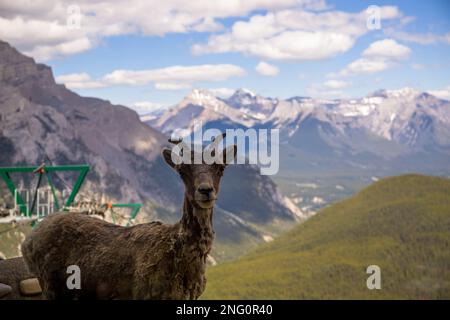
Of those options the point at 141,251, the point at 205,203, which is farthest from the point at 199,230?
the point at 141,251

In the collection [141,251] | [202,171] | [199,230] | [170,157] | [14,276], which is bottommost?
[14,276]

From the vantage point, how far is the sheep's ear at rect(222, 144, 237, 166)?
60.6ft

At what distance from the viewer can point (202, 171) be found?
58.3ft

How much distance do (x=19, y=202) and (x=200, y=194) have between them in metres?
37.7

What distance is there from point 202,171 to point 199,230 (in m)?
1.61

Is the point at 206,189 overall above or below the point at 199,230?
above

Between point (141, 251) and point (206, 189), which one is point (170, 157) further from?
point (141, 251)

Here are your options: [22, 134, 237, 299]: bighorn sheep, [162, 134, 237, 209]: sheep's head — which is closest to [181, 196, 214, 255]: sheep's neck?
[22, 134, 237, 299]: bighorn sheep

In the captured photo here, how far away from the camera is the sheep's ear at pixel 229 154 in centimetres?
1848

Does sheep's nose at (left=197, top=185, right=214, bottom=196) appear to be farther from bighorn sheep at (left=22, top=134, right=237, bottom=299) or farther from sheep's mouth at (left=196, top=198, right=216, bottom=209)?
sheep's mouth at (left=196, top=198, right=216, bottom=209)

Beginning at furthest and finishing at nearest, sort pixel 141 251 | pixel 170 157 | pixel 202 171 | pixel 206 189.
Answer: pixel 170 157, pixel 141 251, pixel 202 171, pixel 206 189

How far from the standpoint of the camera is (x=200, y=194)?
17031mm
